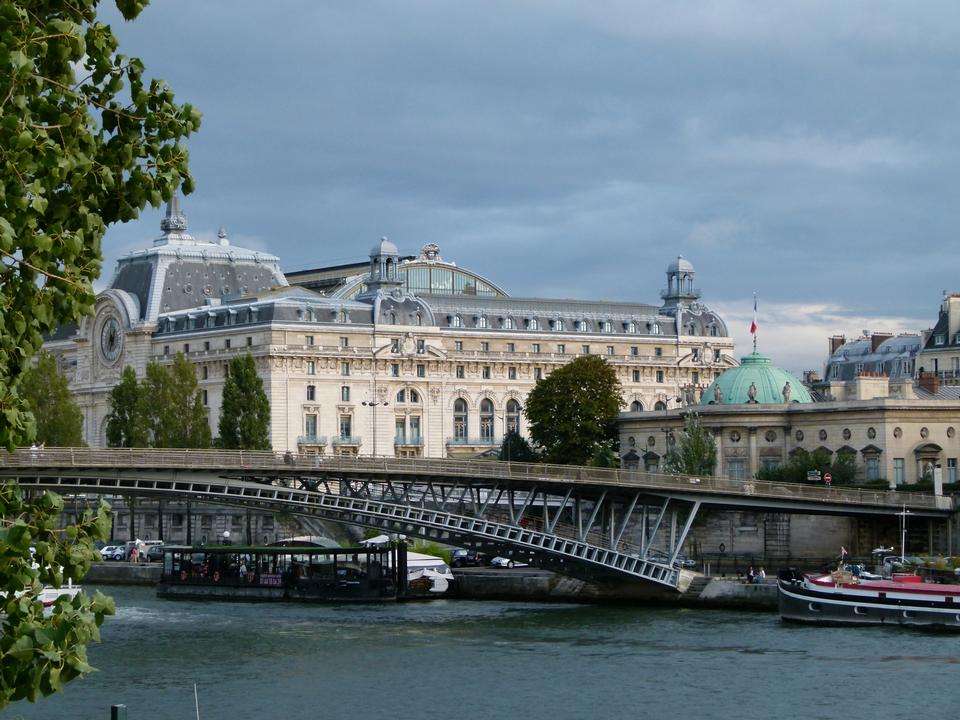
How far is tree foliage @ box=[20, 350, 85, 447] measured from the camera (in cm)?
10494

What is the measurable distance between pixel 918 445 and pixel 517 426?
49.2 m

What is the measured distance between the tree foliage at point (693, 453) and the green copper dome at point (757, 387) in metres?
3.13

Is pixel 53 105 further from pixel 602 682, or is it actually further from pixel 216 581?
pixel 216 581

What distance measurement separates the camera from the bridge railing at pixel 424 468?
60156 mm

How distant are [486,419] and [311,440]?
13.9m

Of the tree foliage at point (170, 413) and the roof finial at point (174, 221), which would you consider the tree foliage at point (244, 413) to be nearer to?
the tree foliage at point (170, 413)

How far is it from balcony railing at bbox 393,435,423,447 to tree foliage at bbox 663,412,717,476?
1531 inches

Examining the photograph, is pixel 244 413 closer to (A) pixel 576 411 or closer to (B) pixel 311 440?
(B) pixel 311 440

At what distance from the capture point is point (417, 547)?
308ft

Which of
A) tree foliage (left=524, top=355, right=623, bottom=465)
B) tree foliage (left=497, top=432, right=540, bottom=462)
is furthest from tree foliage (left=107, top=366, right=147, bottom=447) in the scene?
tree foliage (left=524, top=355, right=623, bottom=465)

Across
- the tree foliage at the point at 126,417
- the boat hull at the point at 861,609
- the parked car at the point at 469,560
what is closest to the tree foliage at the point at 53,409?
the tree foliage at the point at 126,417

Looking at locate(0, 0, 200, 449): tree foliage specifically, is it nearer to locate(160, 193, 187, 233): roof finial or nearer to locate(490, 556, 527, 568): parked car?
locate(490, 556, 527, 568): parked car

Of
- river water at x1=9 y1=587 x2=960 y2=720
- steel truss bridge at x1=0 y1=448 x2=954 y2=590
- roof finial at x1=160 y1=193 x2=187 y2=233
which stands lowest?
river water at x1=9 y1=587 x2=960 y2=720

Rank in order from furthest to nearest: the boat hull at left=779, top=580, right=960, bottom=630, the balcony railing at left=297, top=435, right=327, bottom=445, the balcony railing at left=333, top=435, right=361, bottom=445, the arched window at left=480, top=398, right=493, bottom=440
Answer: the arched window at left=480, top=398, right=493, bottom=440, the balcony railing at left=333, top=435, right=361, bottom=445, the balcony railing at left=297, top=435, right=327, bottom=445, the boat hull at left=779, top=580, right=960, bottom=630
